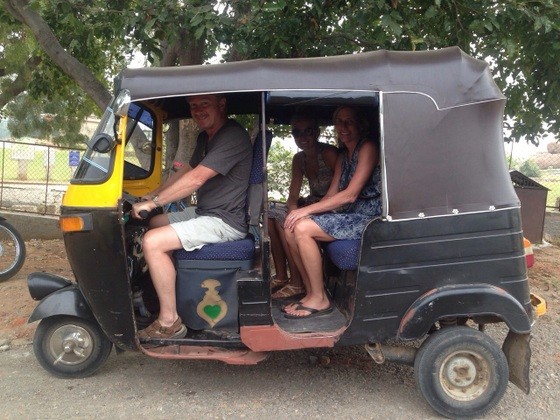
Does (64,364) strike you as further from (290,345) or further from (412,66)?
(412,66)

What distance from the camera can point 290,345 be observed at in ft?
11.5

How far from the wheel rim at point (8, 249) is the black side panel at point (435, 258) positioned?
14.9 ft

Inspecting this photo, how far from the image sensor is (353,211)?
4055 millimetres

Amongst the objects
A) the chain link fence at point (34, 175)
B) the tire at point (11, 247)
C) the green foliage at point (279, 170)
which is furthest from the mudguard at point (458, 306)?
the chain link fence at point (34, 175)

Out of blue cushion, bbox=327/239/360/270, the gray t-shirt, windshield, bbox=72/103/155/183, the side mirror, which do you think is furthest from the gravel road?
the side mirror

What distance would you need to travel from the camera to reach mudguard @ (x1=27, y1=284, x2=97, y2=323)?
3688mm

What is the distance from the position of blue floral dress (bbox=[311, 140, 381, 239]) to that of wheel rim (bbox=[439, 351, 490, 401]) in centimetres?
97

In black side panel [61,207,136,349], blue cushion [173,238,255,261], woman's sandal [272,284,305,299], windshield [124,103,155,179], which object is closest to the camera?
black side panel [61,207,136,349]

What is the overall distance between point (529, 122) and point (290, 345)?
4918mm

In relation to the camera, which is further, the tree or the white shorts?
the tree

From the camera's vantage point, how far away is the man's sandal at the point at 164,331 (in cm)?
366

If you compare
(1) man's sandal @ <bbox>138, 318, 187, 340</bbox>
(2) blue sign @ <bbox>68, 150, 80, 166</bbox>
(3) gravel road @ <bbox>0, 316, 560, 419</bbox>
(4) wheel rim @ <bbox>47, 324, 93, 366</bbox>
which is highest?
(2) blue sign @ <bbox>68, 150, 80, 166</bbox>

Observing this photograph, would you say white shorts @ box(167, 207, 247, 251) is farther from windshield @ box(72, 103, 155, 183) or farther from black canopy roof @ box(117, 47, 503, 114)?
black canopy roof @ box(117, 47, 503, 114)

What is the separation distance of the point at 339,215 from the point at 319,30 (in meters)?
2.52
